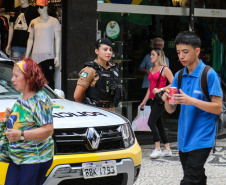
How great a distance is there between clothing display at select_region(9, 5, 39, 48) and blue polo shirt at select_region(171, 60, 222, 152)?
5.91m

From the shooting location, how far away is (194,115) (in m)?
4.48

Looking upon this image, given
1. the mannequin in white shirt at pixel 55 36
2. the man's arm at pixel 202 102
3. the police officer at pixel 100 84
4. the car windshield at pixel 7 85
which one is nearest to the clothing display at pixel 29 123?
the man's arm at pixel 202 102

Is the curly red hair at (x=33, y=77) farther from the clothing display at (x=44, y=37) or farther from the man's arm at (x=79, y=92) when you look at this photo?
the clothing display at (x=44, y=37)

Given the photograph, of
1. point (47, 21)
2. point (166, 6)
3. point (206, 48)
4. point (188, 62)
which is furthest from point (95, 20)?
point (188, 62)

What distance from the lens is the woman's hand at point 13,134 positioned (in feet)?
12.3

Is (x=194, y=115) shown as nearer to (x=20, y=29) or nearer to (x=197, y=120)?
(x=197, y=120)

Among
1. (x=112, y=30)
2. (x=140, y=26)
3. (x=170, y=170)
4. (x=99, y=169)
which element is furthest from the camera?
(x=140, y=26)

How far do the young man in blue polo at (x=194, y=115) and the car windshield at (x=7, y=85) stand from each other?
86.5 inches

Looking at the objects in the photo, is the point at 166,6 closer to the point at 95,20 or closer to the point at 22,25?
the point at 95,20

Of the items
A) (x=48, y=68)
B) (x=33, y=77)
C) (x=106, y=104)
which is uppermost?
(x=33, y=77)

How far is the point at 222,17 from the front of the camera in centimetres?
1153

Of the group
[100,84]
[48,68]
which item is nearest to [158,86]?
[100,84]

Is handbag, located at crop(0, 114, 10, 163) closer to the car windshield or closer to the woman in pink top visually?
the car windshield

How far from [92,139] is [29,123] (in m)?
1.39
